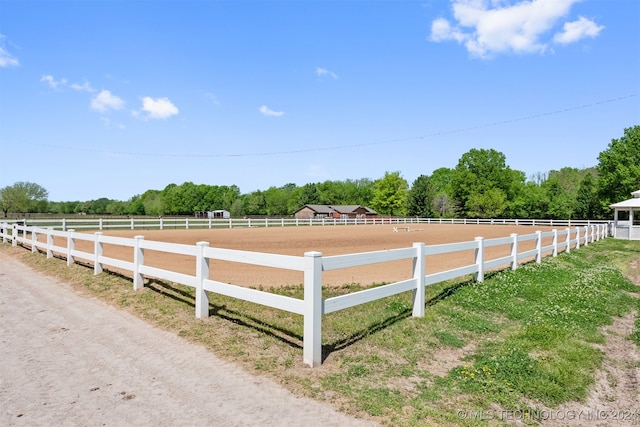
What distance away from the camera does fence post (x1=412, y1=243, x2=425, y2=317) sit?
6668 millimetres

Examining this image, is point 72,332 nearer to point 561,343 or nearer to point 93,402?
point 93,402

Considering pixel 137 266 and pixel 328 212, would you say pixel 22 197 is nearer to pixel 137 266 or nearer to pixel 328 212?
pixel 328 212

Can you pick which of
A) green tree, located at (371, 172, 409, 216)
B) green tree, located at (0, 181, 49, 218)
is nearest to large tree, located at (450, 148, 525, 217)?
green tree, located at (371, 172, 409, 216)

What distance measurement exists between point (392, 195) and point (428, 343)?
84.1m

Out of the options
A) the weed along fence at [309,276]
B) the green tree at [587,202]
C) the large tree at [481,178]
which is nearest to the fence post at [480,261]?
the weed along fence at [309,276]

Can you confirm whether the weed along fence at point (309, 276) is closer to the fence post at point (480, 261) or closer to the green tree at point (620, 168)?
the fence post at point (480, 261)

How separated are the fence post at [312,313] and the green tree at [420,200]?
78640 mm

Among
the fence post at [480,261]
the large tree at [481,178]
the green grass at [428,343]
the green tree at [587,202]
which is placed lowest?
the green grass at [428,343]

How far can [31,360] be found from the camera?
4.97m

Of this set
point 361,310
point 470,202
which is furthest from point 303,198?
point 361,310

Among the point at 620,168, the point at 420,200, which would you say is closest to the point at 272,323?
the point at 620,168

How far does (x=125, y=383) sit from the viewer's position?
4297mm

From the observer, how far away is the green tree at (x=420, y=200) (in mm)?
81375

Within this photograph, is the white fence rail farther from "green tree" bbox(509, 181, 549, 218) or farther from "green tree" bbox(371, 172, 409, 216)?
"green tree" bbox(371, 172, 409, 216)
